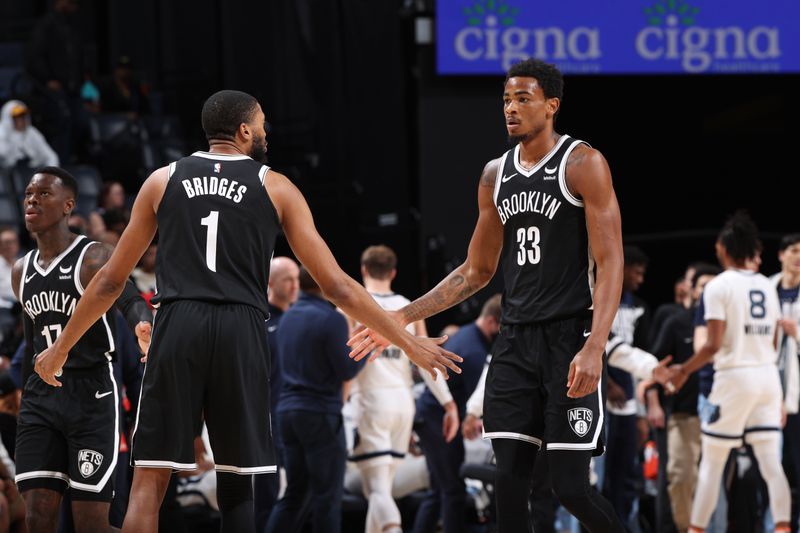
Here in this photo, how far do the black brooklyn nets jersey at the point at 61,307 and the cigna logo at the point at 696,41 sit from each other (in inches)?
315

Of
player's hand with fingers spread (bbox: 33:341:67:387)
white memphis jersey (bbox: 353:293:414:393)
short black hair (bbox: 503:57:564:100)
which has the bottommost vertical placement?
white memphis jersey (bbox: 353:293:414:393)

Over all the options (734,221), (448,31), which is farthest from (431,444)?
(448,31)

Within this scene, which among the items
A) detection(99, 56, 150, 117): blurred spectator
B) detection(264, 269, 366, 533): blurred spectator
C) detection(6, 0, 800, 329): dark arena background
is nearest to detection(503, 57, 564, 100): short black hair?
detection(264, 269, 366, 533): blurred spectator

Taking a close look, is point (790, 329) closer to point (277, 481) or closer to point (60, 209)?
point (277, 481)

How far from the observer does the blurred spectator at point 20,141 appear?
1236 cm

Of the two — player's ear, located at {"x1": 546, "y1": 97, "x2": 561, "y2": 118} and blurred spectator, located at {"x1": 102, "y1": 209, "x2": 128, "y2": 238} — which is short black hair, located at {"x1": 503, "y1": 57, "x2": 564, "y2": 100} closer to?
player's ear, located at {"x1": 546, "y1": 97, "x2": 561, "y2": 118}

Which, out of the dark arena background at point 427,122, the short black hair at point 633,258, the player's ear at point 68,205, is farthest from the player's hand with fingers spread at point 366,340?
the dark arena background at point 427,122

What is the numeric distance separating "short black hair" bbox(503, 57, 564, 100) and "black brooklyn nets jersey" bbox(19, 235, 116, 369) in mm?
2167

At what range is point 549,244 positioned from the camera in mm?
4973

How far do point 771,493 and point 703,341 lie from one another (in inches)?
44.2

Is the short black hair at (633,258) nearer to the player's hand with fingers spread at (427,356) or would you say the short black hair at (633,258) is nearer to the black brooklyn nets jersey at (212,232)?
the player's hand with fingers spread at (427,356)

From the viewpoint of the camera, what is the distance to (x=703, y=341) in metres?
8.58

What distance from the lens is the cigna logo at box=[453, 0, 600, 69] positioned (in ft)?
39.5

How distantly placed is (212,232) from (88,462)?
1539 mm
